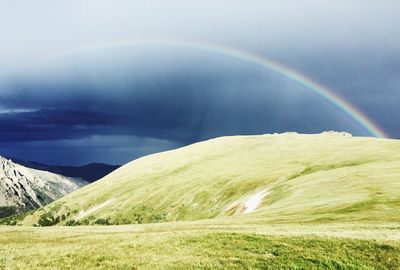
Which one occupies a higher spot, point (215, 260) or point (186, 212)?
point (215, 260)

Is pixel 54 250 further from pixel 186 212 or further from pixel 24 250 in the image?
pixel 186 212

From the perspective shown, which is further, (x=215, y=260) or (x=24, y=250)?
(x=24, y=250)

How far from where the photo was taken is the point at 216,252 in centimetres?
3666

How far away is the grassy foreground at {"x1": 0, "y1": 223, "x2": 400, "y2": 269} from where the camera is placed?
112 ft

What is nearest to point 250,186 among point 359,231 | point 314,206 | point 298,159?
point 298,159

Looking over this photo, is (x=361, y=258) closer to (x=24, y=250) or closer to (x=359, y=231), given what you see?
(x=359, y=231)

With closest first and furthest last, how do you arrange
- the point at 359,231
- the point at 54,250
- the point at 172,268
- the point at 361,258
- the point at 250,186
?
the point at 172,268 < the point at 361,258 < the point at 54,250 < the point at 359,231 < the point at 250,186

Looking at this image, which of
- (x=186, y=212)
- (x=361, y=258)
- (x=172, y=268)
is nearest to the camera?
(x=172, y=268)

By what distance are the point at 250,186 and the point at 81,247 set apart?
122 metres

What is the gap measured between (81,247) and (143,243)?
5.35 meters

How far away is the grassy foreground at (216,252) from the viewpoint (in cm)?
3409

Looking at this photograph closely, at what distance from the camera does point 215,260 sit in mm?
34594

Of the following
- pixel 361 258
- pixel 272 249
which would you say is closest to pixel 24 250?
pixel 272 249

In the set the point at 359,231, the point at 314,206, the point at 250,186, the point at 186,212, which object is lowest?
the point at 186,212
